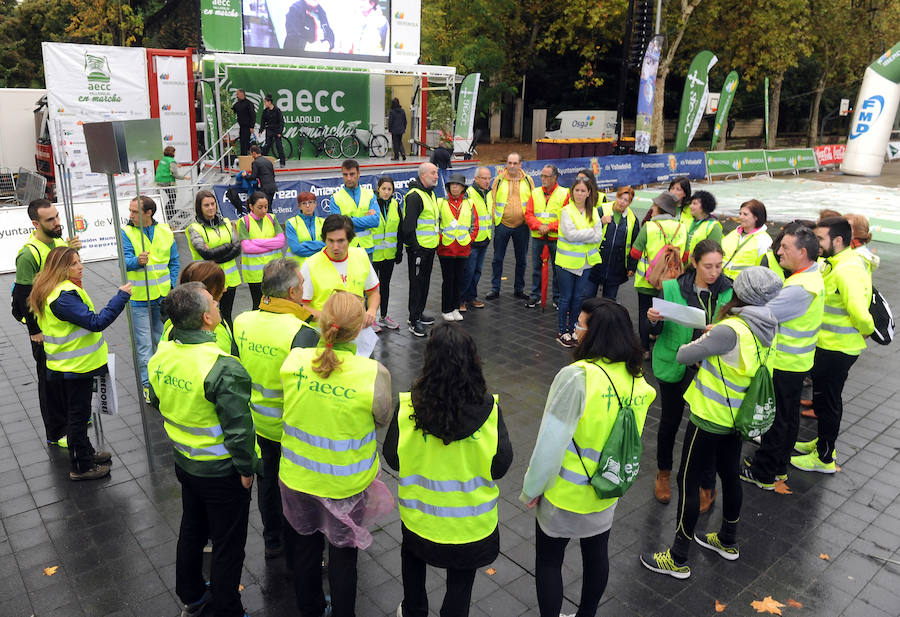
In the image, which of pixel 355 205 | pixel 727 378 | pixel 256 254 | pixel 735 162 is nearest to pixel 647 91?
pixel 735 162

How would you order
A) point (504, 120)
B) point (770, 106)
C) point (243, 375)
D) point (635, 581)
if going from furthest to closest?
point (504, 120) < point (770, 106) < point (635, 581) < point (243, 375)

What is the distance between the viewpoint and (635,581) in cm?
402

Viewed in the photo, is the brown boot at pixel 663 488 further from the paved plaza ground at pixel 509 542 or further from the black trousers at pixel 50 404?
the black trousers at pixel 50 404

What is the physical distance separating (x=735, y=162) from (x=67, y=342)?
23079 millimetres

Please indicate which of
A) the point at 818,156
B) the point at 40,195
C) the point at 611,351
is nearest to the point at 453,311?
the point at 611,351

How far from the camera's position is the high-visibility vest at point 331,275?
17.4ft

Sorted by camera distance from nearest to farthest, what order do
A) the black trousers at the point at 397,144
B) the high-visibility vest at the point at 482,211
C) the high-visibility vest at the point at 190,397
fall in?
1. the high-visibility vest at the point at 190,397
2. the high-visibility vest at the point at 482,211
3. the black trousers at the point at 397,144

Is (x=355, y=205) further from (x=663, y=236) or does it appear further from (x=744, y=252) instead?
(x=744, y=252)

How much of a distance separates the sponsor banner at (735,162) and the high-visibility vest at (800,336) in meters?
19.4

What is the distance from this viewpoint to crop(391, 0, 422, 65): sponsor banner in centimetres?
2109

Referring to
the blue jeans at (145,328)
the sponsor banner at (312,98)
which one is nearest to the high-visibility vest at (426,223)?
the blue jeans at (145,328)

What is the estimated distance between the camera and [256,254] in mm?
7121

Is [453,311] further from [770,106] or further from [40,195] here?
[770,106]

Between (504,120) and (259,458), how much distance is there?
37.7 metres
